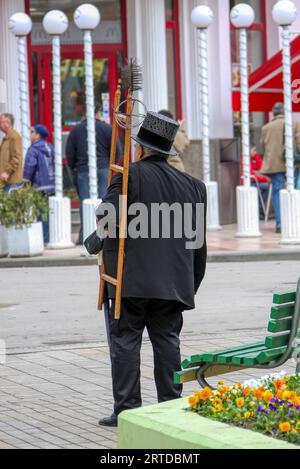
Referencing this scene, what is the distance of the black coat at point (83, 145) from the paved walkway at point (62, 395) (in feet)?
26.8

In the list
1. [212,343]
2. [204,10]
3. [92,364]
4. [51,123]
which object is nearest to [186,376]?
[92,364]

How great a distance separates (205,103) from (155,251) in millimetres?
12873

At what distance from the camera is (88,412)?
→ 806 cm

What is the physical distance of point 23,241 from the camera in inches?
679

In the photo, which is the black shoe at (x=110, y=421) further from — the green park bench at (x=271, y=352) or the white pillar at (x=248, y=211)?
the white pillar at (x=248, y=211)

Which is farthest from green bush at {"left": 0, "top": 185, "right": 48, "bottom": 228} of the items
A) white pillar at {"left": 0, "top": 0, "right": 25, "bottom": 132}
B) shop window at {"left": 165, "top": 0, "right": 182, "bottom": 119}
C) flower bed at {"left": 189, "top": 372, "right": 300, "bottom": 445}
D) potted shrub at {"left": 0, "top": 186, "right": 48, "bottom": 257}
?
flower bed at {"left": 189, "top": 372, "right": 300, "bottom": 445}

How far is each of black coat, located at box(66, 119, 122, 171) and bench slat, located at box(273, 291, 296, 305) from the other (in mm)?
11589

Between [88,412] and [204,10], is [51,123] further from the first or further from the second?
[88,412]

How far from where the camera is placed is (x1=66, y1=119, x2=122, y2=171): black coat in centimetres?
1861

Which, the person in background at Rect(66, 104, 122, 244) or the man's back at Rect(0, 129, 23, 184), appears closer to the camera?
the man's back at Rect(0, 129, 23, 184)

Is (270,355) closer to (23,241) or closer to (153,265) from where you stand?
(153,265)

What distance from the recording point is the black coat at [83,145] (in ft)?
61.1

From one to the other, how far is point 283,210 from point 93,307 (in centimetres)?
596

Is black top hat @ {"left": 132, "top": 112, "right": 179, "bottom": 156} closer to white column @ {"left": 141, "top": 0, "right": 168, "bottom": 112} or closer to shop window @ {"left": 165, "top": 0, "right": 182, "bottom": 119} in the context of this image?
white column @ {"left": 141, "top": 0, "right": 168, "bottom": 112}
